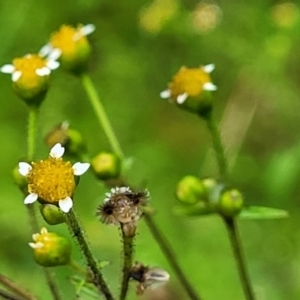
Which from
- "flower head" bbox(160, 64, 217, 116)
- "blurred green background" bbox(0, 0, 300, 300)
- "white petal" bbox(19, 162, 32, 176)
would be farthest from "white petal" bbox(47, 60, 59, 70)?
"blurred green background" bbox(0, 0, 300, 300)

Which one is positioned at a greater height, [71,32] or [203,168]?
[203,168]

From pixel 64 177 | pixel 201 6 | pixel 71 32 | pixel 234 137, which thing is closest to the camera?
pixel 64 177

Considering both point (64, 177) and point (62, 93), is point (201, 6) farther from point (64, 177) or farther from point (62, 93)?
point (64, 177)

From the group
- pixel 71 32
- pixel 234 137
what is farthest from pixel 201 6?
pixel 71 32

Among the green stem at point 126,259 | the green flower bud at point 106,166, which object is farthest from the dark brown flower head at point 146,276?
the green flower bud at point 106,166

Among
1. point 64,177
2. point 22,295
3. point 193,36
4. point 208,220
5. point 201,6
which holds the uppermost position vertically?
point 201,6

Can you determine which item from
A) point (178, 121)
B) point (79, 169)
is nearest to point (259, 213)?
point (79, 169)

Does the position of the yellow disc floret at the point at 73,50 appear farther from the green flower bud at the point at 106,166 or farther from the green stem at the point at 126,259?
the green stem at the point at 126,259
